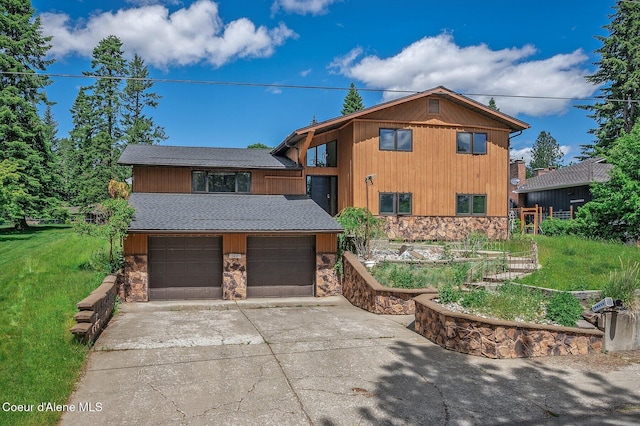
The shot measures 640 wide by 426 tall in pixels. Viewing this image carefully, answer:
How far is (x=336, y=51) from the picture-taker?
19312 millimetres

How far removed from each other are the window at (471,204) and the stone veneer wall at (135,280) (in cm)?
1241

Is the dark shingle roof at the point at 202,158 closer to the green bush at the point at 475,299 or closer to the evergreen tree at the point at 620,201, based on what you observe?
the green bush at the point at 475,299

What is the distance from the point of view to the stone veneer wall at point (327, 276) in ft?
46.6

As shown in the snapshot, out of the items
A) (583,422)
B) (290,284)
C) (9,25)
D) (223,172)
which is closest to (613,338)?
(583,422)

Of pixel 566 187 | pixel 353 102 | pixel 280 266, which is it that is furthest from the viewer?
pixel 353 102

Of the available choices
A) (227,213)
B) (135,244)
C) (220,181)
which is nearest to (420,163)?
(220,181)

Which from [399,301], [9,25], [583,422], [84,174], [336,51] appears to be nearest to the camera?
[583,422]

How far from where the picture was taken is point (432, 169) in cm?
1823

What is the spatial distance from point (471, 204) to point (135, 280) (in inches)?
526

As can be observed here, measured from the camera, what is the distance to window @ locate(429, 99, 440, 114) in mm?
18234

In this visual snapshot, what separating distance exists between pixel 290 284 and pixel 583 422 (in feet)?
32.6

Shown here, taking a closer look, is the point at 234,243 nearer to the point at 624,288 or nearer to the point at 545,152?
the point at 624,288

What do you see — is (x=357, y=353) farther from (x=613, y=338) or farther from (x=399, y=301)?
(x=613, y=338)

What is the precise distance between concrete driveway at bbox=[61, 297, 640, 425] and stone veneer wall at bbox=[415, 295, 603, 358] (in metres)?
0.23
